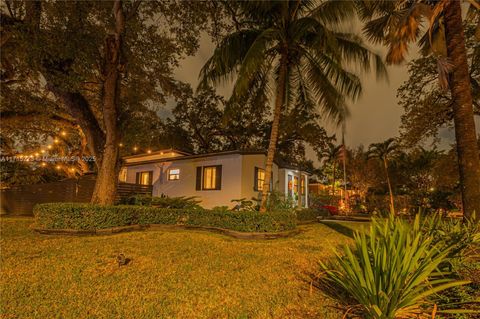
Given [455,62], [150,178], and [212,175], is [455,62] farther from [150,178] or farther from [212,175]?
[150,178]

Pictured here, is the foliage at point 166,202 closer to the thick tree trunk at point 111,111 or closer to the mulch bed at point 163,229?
the mulch bed at point 163,229

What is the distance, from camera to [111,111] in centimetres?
1014

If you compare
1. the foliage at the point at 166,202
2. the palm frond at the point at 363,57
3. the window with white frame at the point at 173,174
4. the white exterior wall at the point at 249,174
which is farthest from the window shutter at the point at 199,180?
the palm frond at the point at 363,57

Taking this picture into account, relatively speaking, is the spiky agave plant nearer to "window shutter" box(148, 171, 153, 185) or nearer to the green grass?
the green grass

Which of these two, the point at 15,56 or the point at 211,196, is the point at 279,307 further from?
the point at 15,56

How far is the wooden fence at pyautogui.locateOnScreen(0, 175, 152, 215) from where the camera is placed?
14.0 metres

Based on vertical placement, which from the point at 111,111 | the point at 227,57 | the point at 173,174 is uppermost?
the point at 227,57

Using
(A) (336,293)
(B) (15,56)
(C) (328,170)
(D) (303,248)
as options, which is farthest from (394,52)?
(C) (328,170)

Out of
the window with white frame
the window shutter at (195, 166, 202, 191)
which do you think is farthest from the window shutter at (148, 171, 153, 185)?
the window shutter at (195, 166, 202, 191)

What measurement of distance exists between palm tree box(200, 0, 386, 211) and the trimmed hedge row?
0.97 meters

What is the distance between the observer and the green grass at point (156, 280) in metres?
3.43

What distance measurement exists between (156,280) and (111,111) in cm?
793

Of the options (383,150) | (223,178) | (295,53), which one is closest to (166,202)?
(223,178)

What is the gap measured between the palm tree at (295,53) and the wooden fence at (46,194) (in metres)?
9.39
